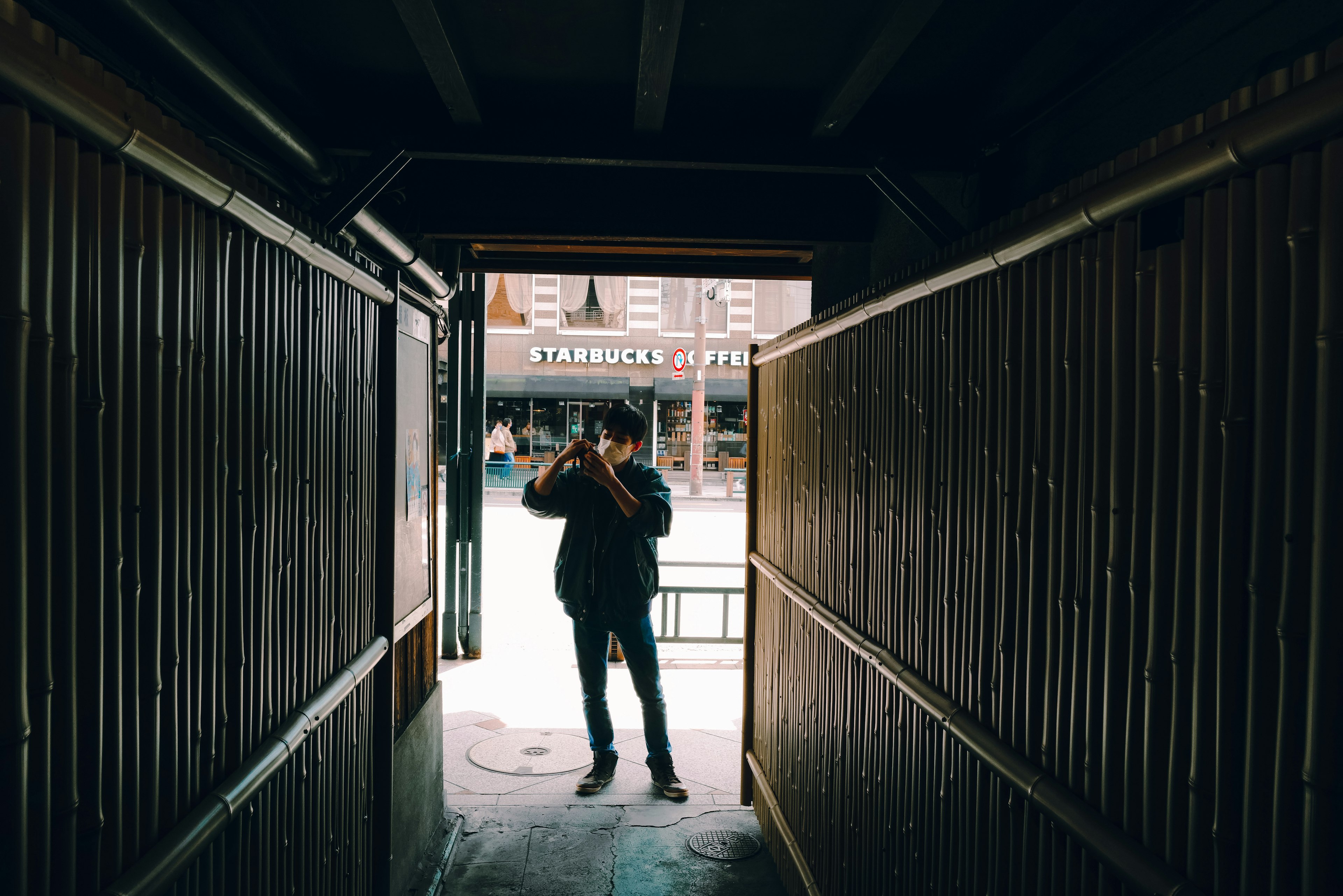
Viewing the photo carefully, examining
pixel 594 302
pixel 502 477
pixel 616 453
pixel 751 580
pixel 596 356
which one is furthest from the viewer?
pixel 596 356

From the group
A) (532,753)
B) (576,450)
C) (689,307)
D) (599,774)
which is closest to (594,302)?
(689,307)

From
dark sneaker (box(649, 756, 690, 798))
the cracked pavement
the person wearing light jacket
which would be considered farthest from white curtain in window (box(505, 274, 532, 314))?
the cracked pavement

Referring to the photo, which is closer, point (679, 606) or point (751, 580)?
point (751, 580)

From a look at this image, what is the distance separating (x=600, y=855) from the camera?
13.3 feet

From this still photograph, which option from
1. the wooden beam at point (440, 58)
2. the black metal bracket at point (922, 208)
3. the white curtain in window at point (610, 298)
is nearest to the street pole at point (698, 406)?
the white curtain in window at point (610, 298)

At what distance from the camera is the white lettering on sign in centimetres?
2486

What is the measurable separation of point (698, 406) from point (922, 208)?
19356mm

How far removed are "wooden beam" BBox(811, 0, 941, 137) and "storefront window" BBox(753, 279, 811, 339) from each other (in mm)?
19864

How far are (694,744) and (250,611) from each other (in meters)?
3.86

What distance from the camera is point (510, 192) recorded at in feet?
13.5

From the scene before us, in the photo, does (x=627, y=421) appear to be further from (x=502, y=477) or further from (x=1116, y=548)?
(x=502, y=477)

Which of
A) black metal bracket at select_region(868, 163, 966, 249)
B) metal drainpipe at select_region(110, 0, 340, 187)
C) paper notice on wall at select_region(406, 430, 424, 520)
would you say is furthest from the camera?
paper notice on wall at select_region(406, 430, 424, 520)

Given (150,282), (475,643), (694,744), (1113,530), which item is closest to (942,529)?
(1113,530)

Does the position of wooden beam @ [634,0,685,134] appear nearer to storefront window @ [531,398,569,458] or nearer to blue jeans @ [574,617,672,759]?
blue jeans @ [574,617,672,759]
